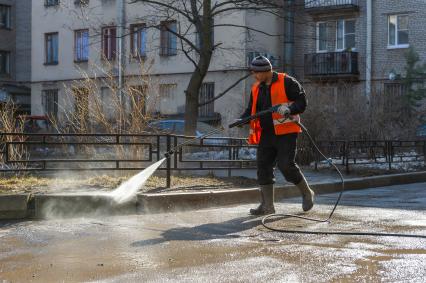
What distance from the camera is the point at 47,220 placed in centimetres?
766

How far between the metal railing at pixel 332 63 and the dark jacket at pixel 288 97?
22.0 metres

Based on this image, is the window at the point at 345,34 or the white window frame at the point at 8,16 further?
the white window frame at the point at 8,16

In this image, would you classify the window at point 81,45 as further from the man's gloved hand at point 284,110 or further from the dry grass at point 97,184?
the man's gloved hand at point 284,110

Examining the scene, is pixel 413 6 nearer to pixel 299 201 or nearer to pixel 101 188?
pixel 299 201

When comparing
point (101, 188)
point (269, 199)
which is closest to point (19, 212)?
point (101, 188)

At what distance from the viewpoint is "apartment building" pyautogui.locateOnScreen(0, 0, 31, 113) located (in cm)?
4238

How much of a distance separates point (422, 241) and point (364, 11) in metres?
25.3

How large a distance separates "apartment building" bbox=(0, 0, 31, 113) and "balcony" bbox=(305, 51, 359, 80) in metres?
20.0

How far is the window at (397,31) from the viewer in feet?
96.1

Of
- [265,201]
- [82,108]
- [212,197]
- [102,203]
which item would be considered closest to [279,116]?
[265,201]

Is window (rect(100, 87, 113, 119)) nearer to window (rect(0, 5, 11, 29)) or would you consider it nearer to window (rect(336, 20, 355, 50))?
window (rect(336, 20, 355, 50))

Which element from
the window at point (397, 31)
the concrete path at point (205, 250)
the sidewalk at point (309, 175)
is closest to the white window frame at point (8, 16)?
the window at point (397, 31)

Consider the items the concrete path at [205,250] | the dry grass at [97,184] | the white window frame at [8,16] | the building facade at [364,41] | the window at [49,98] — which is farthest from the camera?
the white window frame at [8,16]

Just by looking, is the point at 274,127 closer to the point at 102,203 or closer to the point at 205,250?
the point at 102,203
